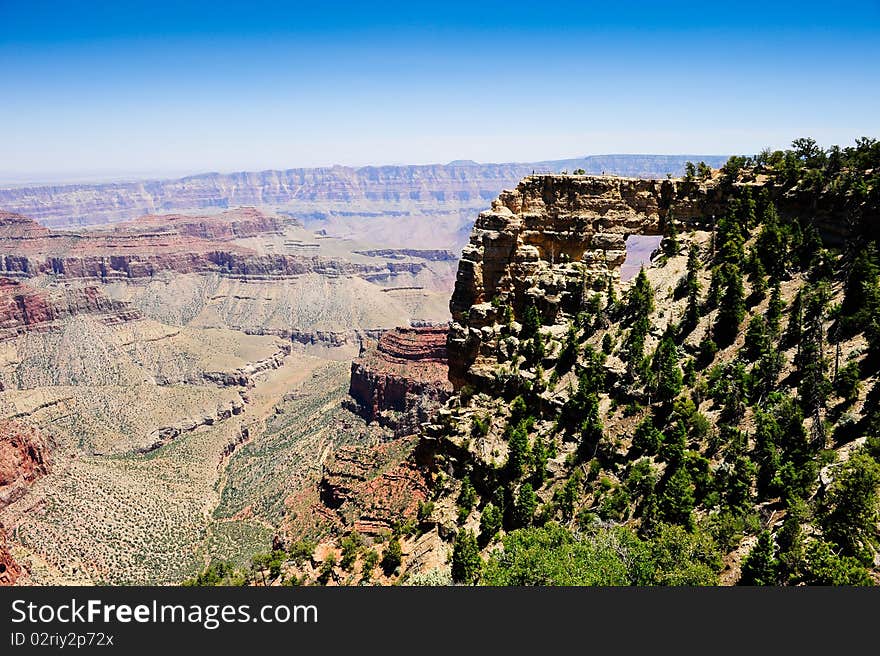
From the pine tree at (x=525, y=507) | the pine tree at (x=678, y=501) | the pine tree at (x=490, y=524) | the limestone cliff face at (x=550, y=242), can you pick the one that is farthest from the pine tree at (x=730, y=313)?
the pine tree at (x=490, y=524)

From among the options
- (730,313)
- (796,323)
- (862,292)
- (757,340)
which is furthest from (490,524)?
(862,292)

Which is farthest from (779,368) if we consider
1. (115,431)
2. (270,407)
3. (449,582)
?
(270,407)

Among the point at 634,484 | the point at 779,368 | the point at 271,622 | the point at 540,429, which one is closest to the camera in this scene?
the point at 271,622

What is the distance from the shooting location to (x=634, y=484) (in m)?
42.3

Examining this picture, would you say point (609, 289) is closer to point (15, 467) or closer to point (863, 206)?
point (863, 206)

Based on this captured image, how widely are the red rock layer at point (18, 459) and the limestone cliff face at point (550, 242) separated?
7395 centimetres

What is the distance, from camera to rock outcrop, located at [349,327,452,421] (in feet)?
469

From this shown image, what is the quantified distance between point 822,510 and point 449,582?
21.1 metres

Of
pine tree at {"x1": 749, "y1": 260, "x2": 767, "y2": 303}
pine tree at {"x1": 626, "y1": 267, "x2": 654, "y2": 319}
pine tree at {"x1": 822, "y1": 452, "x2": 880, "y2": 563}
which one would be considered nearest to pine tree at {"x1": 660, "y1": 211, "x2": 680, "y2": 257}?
pine tree at {"x1": 626, "y1": 267, "x2": 654, "y2": 319}

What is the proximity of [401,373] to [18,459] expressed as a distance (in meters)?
76.3

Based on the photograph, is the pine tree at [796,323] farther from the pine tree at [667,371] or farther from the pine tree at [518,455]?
the pine tree at [518,455]

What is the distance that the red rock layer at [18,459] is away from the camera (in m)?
95.5

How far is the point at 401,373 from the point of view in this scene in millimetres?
150250

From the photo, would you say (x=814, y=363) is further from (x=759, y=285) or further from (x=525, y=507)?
(x=525, y=507)
